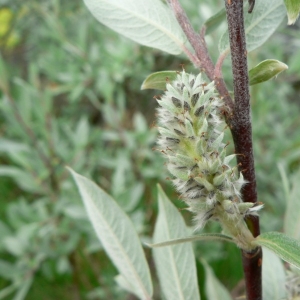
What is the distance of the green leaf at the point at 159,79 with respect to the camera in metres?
0.59

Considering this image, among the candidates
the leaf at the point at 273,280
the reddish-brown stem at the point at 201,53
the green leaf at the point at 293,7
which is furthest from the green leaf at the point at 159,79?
the leaf at the point at 273,280

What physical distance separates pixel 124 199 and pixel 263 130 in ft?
2.06

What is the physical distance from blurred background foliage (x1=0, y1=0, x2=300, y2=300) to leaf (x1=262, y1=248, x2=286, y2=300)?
0.67 meters

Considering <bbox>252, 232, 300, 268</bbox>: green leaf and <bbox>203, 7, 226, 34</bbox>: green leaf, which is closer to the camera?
<bbox>252, 232, 300, 268</bbox>: green leaf

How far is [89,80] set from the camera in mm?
1765

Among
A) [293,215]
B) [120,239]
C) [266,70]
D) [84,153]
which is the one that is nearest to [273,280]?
[293,215]

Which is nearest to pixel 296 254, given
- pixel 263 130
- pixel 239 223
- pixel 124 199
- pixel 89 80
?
pixel 239 223

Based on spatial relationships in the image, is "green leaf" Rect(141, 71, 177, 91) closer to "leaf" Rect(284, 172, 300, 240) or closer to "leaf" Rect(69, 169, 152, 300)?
"leaf" Rect(69, 169, 152, 300)

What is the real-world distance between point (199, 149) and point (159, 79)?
14cm

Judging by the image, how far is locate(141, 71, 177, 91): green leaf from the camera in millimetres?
587

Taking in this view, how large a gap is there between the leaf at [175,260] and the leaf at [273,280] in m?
0.12

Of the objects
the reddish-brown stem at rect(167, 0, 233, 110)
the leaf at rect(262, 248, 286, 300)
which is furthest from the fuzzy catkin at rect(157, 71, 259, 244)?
the leaf at rect(262, 248, 286, 300)

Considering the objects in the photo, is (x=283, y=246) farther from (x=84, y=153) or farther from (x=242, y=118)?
(x=84, y=153)

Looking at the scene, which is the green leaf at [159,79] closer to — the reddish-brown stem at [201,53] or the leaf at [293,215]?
Result: the reddish-brown stem at [201,53]
